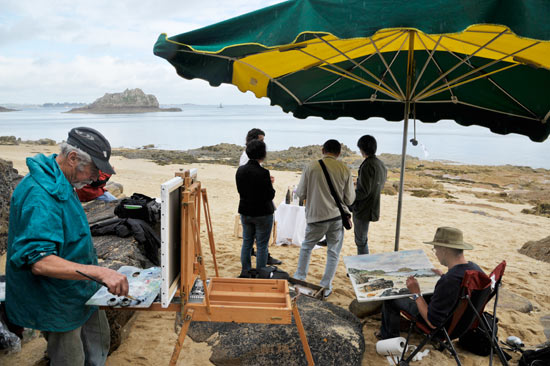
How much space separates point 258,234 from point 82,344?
7.89ft

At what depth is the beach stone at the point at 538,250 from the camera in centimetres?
630

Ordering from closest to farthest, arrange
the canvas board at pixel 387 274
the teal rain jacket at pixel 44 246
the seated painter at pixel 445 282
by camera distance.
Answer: the teal rain jacket at pixel 44 246 < the seated painter at pixel 445 282 < the canvas board at pixel 387 274

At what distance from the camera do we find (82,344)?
227cm

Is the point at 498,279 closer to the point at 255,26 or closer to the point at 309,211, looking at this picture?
the point at 309,211

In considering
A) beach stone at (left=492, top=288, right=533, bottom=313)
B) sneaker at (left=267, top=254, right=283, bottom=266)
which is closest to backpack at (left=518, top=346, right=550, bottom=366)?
beach stone at (left=492, top=288, right=533, bottom=313)

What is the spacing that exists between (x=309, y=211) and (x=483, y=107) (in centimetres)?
267

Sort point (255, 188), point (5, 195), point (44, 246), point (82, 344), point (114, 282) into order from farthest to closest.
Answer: point (5, 195)
point (255, 188)
point (82, 344)
point (114, 282)
point (44, 246)

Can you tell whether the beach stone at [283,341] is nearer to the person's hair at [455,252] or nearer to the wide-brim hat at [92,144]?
the person's hair at [455,252]

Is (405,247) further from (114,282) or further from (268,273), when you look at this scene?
(114,282)

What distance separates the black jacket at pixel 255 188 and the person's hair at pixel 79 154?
2.31 m

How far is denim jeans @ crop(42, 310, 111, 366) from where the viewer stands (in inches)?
80.0

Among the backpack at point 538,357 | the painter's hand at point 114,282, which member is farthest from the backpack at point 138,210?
the backpack at point 538,357

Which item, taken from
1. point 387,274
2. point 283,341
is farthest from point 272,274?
point 387,274

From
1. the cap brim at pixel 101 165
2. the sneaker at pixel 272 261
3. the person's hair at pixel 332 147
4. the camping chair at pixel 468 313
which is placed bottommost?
the sneaker at pixel 272 261
